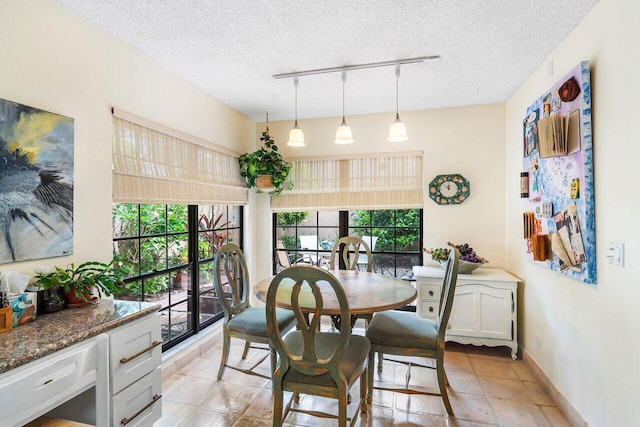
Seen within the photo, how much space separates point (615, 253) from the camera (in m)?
1.68

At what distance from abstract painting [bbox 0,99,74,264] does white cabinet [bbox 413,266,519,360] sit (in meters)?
2.86

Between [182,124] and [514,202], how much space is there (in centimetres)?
321

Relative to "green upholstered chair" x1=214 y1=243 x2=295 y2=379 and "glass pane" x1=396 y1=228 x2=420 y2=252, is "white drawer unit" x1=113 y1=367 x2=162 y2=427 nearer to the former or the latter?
"green upholstered chair" x1=214 y1=243 x2=295 y2=379

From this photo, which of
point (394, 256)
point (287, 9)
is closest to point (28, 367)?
point (287, 9)

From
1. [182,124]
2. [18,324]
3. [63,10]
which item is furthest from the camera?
[182,124]

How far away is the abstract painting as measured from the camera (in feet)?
5.16

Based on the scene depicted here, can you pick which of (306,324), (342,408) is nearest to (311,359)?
(306,324)

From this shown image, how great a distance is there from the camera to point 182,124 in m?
2.85

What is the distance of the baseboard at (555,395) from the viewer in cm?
203

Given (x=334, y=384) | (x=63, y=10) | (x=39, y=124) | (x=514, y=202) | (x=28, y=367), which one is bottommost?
(x=334, y=384)

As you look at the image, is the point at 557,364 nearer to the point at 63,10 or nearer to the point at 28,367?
the point at 28,367

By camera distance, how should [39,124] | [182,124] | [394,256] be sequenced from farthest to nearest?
1. [394,256]
2. [182,124]
3. [39,124]

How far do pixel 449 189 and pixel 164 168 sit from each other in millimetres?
2863

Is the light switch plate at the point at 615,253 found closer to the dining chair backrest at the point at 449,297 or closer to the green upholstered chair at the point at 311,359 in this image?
the dining chair backrest at the point at 449,297
